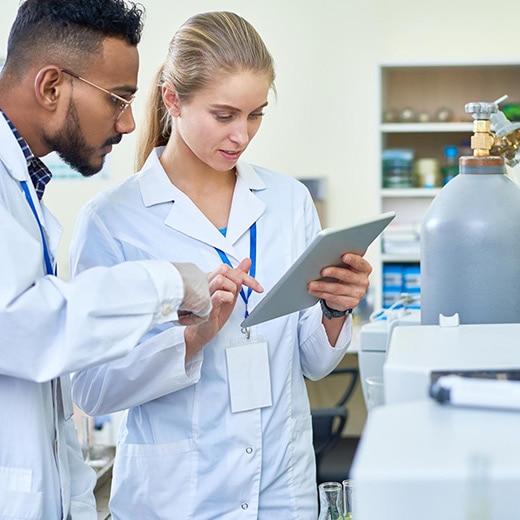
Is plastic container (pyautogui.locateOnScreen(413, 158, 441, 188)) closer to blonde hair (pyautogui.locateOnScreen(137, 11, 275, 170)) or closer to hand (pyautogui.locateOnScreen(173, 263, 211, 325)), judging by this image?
blonde hair (pyautogui.locateOnScreen(137, 11, 275, 170))

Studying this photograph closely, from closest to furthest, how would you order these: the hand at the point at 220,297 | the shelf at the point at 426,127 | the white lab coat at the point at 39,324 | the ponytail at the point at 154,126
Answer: the white lab coat at the point at 39,324 → the hand at the point at 220,297 → the ponytail at the point at 154,126 → the shelf at the point at 426,127

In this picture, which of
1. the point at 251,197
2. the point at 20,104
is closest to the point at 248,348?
the point at 251,197

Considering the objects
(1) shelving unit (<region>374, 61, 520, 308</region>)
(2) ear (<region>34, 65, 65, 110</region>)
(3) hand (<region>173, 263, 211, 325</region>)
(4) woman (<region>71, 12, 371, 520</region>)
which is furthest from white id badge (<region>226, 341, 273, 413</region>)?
(1) shelving unit (<region>374, 61, 520, 308</region>)

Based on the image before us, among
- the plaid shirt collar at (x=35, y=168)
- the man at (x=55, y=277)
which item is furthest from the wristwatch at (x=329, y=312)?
the plaid shirt collar at (x=35, y=168)

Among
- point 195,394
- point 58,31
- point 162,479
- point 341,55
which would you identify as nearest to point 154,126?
point 58,31

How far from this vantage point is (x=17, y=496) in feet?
3.85

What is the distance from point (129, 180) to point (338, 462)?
2.07 metres

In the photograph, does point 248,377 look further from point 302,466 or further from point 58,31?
point 58,31

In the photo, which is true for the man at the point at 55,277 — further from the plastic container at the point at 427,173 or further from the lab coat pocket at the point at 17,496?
the plastic container at the point at 427,173

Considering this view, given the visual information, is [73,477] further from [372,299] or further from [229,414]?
[372,299]

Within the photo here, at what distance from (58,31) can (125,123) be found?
179 millimetres

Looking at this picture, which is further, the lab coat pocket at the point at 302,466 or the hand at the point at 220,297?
the lab coat pocket at the point at 302,466

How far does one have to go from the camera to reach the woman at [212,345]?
1446 millimetres

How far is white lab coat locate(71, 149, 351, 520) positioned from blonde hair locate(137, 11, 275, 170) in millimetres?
177
